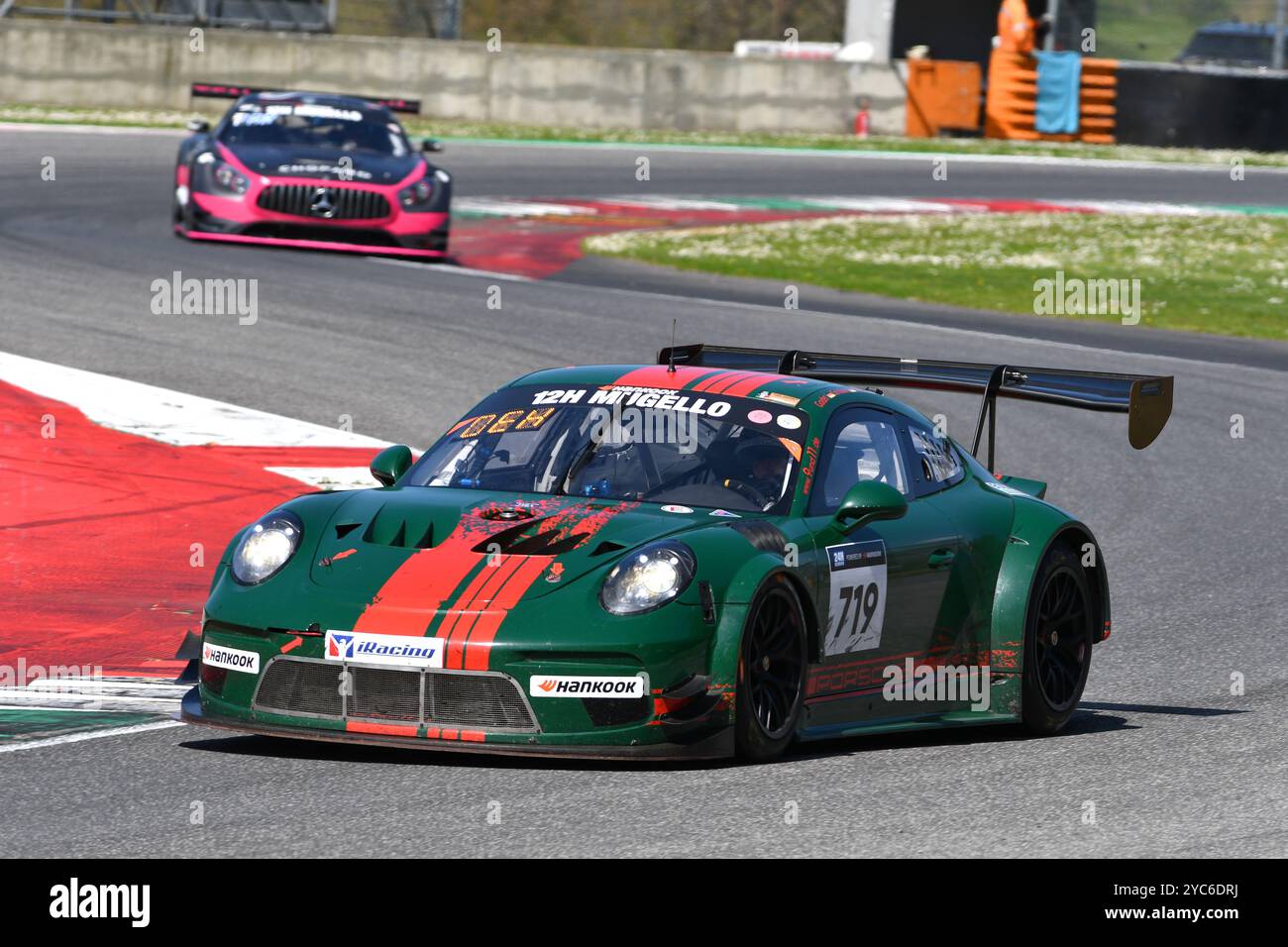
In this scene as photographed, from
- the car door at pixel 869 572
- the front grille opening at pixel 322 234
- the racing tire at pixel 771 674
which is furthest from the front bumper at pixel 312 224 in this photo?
the racing tire at pixel 771 674

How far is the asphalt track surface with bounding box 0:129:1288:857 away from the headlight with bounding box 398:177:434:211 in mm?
594

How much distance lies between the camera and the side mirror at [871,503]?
7027 mm

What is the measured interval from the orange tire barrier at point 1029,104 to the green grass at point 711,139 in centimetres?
33

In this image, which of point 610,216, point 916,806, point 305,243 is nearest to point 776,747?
point 916,806

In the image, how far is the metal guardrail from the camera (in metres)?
35.6

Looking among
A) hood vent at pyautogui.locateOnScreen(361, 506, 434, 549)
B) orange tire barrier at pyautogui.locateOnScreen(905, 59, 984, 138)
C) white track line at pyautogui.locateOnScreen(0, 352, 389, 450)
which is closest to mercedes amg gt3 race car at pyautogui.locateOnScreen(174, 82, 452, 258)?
white track line at pyautogui.locateOnScreen(0, 352, 389, 450)

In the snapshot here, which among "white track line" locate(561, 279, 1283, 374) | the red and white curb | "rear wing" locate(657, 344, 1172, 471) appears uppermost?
"rear wing" locate(657, 344, 1172, 471)

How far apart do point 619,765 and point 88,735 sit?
1636 mm

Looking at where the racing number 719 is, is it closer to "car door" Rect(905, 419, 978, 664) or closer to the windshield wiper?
"car door" Rect(905, 419, 978, 664)

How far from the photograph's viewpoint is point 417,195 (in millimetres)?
20375

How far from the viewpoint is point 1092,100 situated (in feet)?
127

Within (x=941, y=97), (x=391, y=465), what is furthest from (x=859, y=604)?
(x=941, y=97)

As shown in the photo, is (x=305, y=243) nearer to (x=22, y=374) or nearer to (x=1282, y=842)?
(x=22, y=374)

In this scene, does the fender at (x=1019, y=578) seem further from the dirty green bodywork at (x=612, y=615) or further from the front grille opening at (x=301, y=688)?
the front grille opening at (x=301, y=688)
